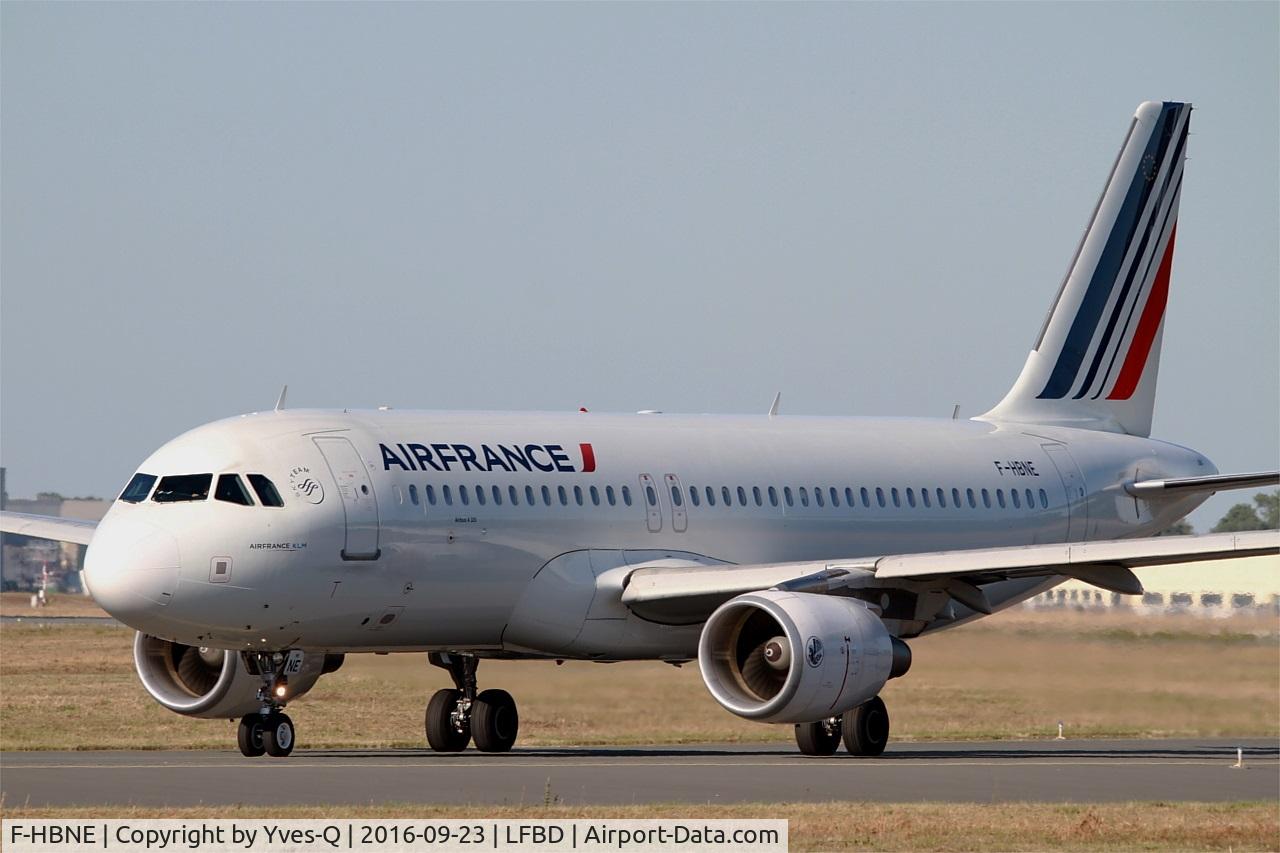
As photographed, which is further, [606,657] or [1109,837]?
[606,657]

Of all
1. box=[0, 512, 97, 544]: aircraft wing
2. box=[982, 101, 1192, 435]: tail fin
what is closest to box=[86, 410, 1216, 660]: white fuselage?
box=[982, 101, 1192, 435]: tail fin

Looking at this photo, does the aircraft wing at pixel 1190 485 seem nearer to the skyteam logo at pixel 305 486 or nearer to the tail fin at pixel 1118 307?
the tail fin at pixel 1118 307

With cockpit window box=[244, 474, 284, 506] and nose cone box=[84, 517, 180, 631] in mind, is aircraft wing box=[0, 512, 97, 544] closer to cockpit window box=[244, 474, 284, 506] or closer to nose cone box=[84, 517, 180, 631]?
nose cone box=[84, 517, 180, 631]

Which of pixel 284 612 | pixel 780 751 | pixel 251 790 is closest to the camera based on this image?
pixel 251 790

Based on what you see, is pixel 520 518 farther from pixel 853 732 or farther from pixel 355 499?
pixel 853 732

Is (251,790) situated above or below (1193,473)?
below

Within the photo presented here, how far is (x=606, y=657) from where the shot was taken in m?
33.1

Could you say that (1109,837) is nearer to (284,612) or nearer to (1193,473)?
(284,612)

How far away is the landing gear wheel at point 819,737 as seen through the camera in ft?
107

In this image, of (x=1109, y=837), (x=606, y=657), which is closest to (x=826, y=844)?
(x=1109, y=837)

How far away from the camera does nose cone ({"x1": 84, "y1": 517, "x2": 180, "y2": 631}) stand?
28.2 metres

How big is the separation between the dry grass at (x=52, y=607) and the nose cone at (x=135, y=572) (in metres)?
65.8

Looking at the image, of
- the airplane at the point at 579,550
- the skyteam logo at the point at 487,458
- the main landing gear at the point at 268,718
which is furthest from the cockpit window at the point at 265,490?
the main landing gear at the point at 268,718

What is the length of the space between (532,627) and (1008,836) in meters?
11.9
